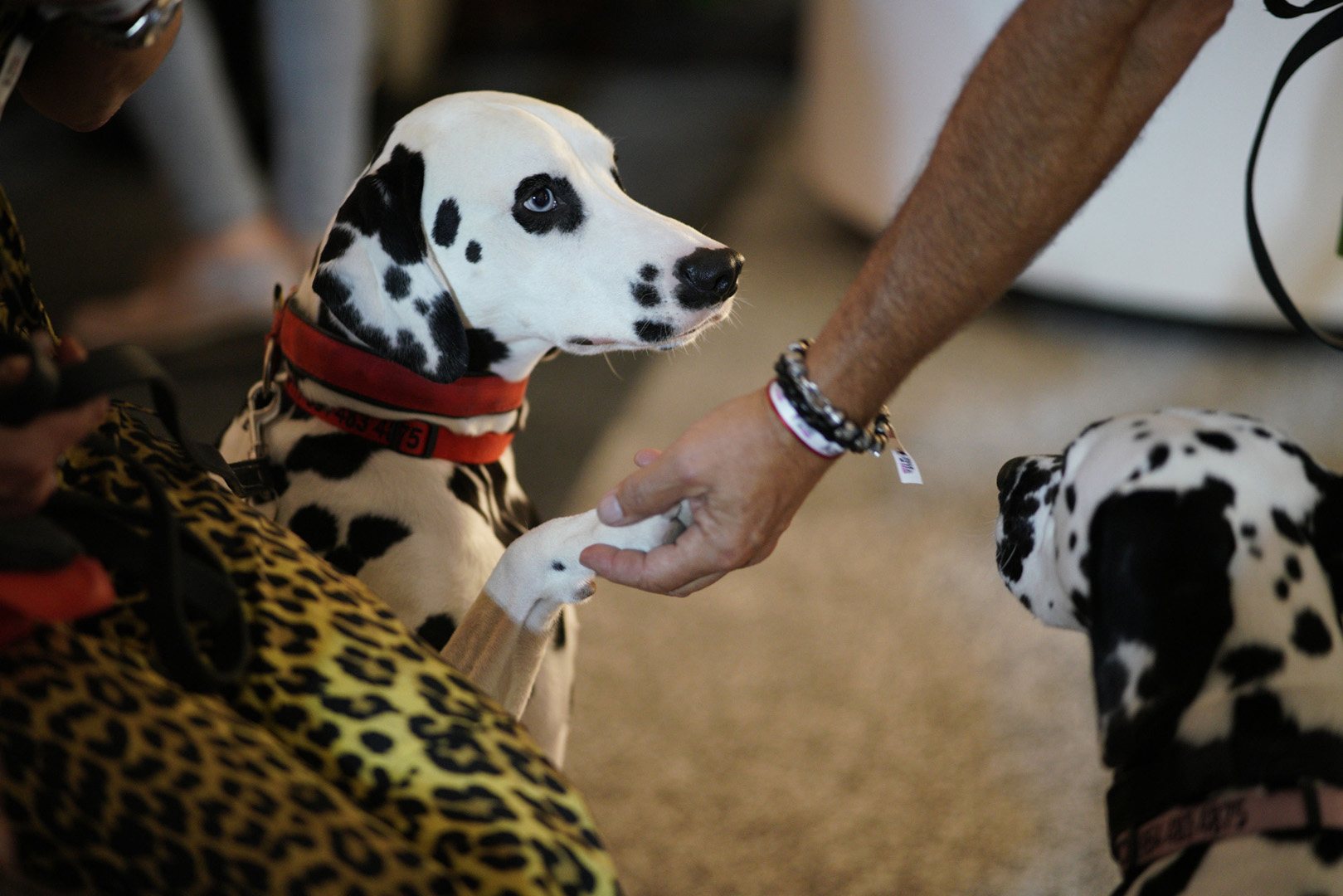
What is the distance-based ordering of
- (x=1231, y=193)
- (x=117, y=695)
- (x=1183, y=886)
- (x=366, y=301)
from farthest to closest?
1. (x=1231, y=193)
2. (x=366, y=301)
3. (x=1183, y=886)
4. (x=117, y=695)

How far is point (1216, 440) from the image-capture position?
1.08 metres

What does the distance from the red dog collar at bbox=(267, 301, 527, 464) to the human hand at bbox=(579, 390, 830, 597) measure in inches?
11.3

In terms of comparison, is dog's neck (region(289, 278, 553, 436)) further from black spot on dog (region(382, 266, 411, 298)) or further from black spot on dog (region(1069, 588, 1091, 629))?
black spot on dog (region(1069, 588, 1091, 629))

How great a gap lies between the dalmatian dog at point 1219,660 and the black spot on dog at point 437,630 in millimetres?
647

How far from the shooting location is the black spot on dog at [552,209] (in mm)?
1337

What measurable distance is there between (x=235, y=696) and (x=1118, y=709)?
0.73 meters

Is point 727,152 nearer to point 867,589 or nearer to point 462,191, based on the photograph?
point 867,589

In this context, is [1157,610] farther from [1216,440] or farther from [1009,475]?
[1009,475]

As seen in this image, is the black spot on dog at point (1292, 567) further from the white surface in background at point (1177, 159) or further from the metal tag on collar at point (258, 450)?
the white surface in background at point (1177, 159)

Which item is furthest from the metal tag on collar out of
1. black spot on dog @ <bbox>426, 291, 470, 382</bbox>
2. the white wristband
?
the white wristband

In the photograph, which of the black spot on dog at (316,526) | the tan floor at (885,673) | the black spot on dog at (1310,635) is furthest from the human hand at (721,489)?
the tan floor at (885,673)

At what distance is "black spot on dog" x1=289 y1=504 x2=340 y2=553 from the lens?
1.28 m

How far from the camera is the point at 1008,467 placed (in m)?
1.34

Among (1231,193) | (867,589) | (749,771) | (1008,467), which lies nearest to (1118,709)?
(1008,467)
